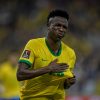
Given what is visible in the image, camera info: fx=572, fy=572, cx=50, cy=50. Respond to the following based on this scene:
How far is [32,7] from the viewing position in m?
18.0

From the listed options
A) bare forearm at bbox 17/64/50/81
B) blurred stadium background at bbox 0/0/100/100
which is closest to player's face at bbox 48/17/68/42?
bare forearm at bbox 17/64/50/81

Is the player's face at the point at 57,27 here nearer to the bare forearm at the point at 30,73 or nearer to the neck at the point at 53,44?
the neck at the point at 53,44

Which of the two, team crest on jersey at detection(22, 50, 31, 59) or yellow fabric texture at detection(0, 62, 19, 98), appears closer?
team crest on jersey at detection(22, 50, 31, 59)

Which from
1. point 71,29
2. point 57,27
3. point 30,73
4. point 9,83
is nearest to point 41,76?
point 30,73

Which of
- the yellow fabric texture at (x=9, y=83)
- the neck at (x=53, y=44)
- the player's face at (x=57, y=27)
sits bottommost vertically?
the yellow fabric texture at (x=9, y=83)

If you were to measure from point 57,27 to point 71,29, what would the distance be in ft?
31.4

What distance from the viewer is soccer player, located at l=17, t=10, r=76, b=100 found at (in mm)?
6754

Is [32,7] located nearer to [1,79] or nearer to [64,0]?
[64,0]

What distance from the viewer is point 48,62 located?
681 centimetres

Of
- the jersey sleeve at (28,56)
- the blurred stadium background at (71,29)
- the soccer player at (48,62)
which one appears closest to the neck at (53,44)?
the soccer player at (48,62)

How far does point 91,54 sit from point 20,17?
3301mm

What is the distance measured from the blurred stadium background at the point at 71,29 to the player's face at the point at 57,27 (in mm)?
7286

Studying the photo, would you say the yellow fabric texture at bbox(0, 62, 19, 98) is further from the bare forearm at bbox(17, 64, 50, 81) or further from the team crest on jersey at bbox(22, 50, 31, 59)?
the bare forearm at bbox(17, 64, 50, 81)

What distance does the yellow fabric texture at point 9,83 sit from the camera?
38.5 feet
